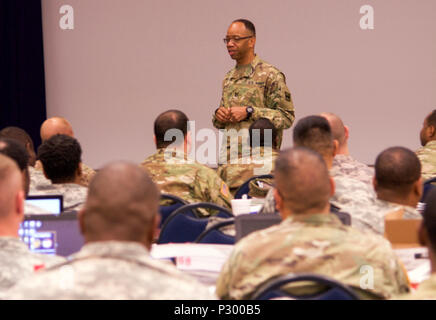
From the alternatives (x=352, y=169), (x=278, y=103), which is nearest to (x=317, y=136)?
(x=352, y=169)

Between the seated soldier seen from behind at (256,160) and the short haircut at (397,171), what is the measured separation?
146 cm

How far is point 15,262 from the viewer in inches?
74.0

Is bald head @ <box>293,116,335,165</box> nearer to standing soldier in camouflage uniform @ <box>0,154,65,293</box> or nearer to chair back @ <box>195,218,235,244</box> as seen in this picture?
chair back @ <box>195,218,235,244</box>

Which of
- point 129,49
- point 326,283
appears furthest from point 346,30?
point 326,283

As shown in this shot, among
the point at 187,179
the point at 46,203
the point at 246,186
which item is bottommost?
the point at 246,186

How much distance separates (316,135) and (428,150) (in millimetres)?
1481

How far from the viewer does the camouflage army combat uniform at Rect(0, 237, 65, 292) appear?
6.08 feet

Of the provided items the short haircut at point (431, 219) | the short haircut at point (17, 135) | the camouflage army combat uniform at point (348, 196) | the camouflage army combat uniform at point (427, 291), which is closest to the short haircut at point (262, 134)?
the short haircut at point (17, 135)

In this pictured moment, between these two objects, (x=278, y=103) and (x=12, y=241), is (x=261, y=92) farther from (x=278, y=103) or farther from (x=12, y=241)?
(x=12, y=241)

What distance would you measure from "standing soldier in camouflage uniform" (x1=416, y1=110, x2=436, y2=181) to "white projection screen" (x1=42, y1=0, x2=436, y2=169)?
3.09 metres

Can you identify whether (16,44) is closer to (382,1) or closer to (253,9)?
(253,9)

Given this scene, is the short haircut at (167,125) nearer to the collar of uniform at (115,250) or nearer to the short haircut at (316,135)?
the short haircut at (316,135)

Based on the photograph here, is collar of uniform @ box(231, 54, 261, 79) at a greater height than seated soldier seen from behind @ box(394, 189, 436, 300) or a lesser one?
greater

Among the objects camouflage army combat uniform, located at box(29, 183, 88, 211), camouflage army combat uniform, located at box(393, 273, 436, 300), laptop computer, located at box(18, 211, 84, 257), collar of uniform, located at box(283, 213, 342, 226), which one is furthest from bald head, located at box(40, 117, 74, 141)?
camouflage army combat uniform, located at box(393, 273, 436, 300)
